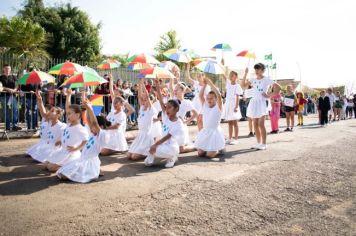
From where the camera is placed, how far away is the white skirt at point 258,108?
8328 millimetres

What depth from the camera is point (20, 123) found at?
40.5ft

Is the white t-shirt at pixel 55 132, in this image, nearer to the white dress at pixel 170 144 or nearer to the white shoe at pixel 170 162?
the white dress at pixel 170 144

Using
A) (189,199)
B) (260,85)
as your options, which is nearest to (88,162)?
(189,199)

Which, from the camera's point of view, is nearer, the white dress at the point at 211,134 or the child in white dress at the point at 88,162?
the child in white dress at the point at 88,162

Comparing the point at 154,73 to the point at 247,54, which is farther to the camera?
the point at 247,54

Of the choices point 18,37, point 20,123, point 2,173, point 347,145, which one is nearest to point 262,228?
point 2,173

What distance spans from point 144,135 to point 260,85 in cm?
341

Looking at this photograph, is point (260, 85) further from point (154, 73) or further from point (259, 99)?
point (154, 73)

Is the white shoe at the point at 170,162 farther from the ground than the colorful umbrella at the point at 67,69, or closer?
closer

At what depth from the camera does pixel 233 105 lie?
9.58 metres

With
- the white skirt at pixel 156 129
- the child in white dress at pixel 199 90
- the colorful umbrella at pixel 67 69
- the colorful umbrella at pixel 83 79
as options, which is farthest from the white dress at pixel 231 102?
the colorful umbrella at pixel 67 69

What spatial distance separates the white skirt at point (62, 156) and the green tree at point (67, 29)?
26677 millimetres

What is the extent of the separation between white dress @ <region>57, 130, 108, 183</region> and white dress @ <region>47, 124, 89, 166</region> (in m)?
0.23

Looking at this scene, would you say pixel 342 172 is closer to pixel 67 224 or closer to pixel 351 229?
pixel 351 229
